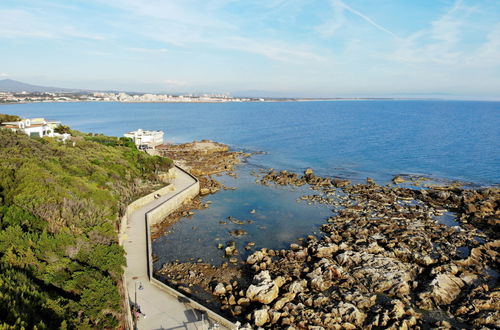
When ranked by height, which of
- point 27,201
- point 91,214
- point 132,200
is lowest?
point 132,200

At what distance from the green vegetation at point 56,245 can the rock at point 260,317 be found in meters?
5.67

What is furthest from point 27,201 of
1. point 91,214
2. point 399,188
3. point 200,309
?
point 399,188

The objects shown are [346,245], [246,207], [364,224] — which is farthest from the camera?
[246,207]

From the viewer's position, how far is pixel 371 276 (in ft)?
58.5

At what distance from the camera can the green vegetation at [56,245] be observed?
33.5ft

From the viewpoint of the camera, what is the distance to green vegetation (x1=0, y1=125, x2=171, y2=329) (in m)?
10.2

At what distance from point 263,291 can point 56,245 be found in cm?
979

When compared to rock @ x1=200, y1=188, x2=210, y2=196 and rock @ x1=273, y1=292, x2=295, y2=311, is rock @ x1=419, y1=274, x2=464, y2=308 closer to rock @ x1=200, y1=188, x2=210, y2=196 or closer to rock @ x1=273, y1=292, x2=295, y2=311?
rock @ x1=273, y1=292, x2=295, y2=311

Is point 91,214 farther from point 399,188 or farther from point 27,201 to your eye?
point 399,188

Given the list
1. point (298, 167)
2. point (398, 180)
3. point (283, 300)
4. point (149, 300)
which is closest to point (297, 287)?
point (283, 300)

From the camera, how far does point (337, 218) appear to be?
2723 cm

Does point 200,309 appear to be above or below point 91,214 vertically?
below

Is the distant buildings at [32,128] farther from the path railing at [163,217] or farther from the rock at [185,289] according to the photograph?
the rock at [185,289]

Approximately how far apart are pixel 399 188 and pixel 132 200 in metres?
27.7
